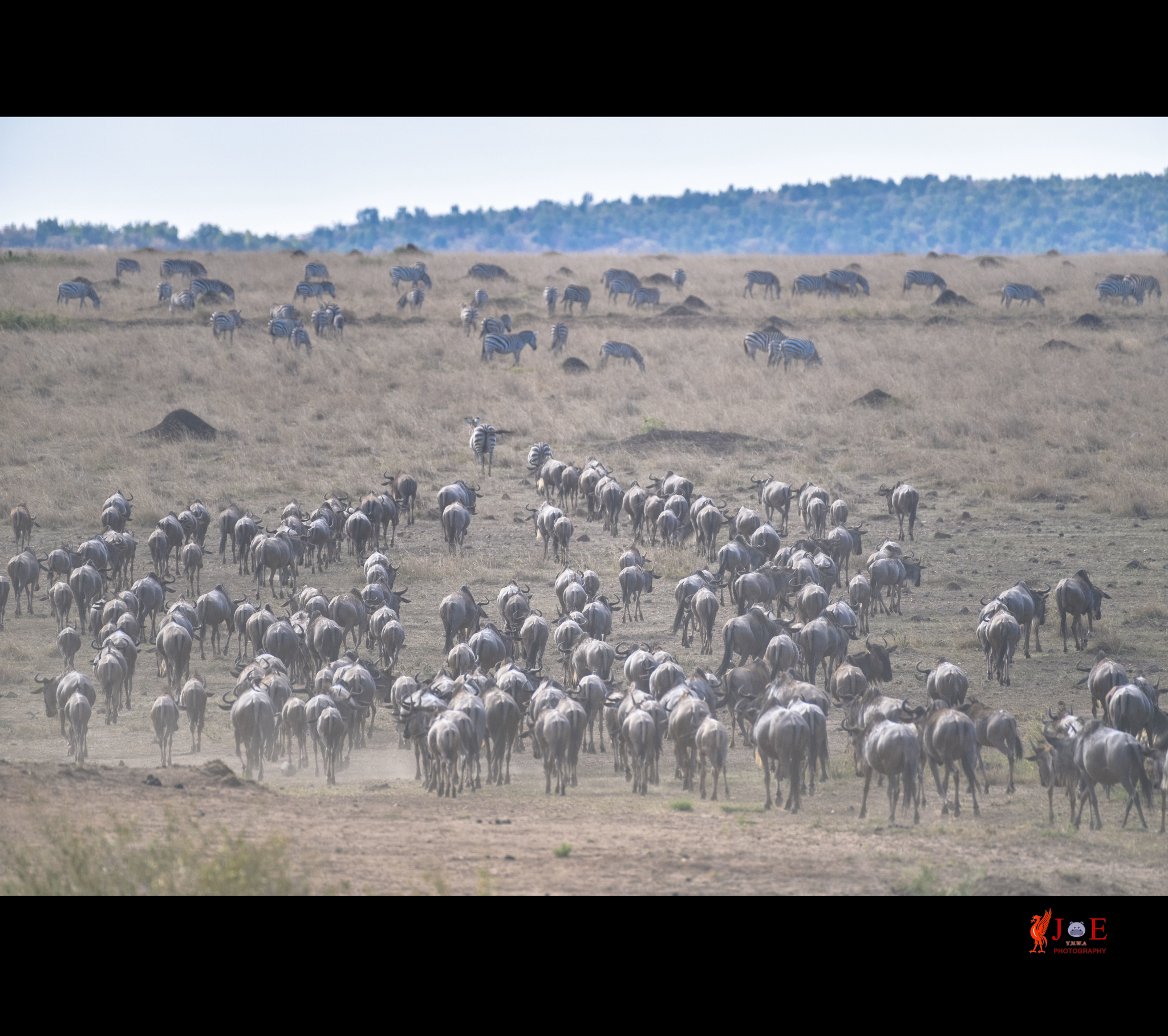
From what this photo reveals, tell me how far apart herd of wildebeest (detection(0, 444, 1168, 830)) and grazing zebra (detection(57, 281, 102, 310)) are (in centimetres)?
2465

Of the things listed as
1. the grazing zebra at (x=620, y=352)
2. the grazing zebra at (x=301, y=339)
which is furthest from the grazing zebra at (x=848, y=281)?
the grazing zebra at (x=301, y=339)

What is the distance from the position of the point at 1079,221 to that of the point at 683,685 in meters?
197

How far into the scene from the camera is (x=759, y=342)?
4103 cm

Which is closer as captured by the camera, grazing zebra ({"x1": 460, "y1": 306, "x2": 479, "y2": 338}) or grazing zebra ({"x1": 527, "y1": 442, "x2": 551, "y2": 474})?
grazing zebra ({"x1": 527, "y1": 442, "x2": 551, "y2": 474})

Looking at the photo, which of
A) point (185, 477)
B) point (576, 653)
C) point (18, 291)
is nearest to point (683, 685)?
point (576, 653)

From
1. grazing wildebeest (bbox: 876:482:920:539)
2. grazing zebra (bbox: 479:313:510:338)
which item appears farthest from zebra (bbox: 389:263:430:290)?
grazing wildebeest (bbox: 876:482:920:539)

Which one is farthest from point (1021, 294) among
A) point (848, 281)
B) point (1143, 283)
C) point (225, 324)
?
point (225, 324)

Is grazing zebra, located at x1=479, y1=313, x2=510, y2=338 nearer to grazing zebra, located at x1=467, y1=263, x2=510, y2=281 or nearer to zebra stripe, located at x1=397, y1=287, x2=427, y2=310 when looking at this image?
zebra stripe, located at x1=397, y1=287, x2=427, y2=310

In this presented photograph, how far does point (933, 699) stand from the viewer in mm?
13867

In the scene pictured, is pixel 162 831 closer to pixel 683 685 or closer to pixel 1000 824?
pixel 683 685

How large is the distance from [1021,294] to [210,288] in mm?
31817

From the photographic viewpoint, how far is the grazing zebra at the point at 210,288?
159ft
